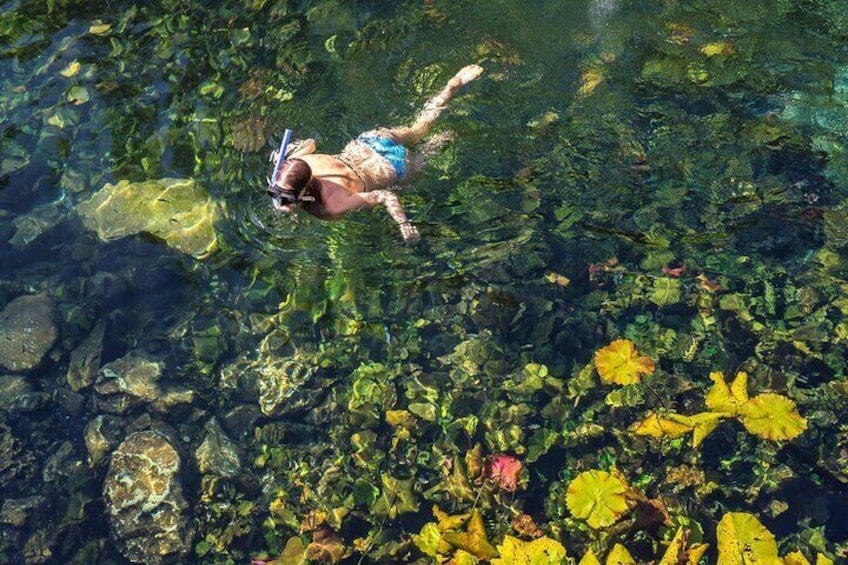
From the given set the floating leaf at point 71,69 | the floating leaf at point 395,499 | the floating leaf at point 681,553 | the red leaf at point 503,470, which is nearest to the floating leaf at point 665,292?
the red leaf at point 503,470

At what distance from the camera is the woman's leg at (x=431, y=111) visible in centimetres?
741

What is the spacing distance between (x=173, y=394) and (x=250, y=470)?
120 centimetres

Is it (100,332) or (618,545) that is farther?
(100,332)

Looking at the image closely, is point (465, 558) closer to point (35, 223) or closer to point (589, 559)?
point (589, 559)

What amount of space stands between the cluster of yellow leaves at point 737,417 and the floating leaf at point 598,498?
1.91 feet

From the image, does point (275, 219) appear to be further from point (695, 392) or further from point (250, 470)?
point (695, 392)

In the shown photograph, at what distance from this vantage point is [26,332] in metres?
7.32

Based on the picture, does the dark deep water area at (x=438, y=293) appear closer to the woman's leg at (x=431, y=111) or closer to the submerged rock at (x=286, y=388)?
the submerged rock at (x=286, y=388)

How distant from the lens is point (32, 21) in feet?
29.8

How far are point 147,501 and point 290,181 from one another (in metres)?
3.19

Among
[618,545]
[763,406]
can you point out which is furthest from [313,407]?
[763,406]

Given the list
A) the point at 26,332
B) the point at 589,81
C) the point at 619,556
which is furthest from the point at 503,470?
the point at 26,332

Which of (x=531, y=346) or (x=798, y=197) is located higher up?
(x=798, y=197)

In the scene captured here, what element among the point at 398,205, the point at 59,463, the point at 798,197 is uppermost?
the point at 398,205
